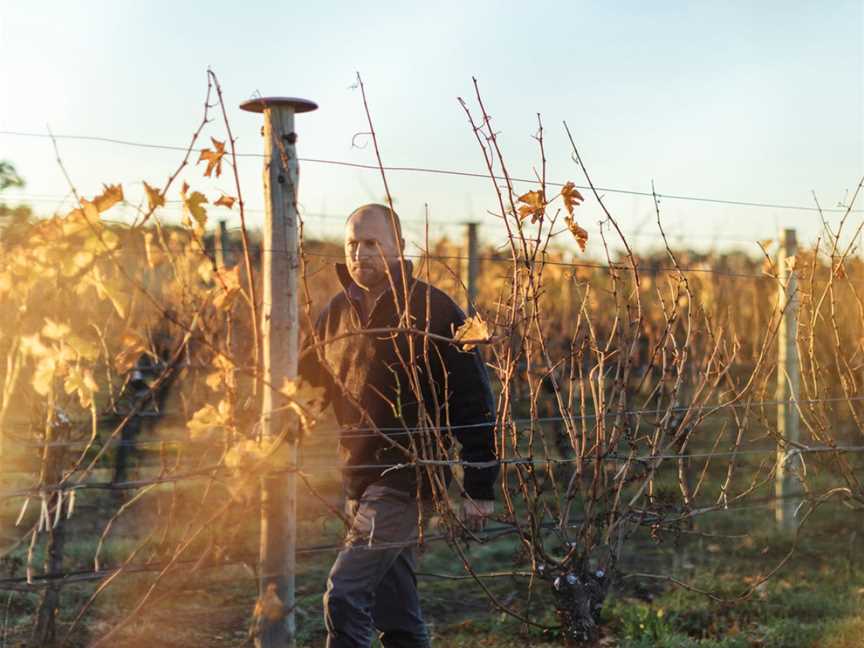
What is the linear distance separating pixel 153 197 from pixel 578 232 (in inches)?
45.2

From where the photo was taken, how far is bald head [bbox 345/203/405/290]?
136 inches

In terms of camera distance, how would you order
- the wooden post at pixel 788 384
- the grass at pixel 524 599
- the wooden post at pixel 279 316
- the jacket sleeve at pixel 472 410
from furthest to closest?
the wooden post at pixel 788 384 → the grass at pixel 524 599 → the jacket sleeve at pixel 472 410 → the wooden post at pixel 279 316

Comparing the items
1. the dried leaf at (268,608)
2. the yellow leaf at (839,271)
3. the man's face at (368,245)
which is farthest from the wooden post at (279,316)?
the yellow leaf at (839,271)

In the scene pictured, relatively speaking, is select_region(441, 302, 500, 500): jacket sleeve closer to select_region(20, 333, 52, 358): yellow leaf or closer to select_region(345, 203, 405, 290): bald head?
select_region(345, 203, 405, 290): bald head

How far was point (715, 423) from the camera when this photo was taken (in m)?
11.1

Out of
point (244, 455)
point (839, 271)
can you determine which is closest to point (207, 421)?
point (244, 455)

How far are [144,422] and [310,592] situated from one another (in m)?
4.19

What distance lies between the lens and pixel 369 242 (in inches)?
137

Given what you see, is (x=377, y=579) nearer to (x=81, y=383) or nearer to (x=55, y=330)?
(x=81, y=383)

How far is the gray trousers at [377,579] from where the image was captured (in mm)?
3209

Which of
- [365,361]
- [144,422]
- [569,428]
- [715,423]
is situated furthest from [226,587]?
[715,423]

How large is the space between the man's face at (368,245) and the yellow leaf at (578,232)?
0.68 meters

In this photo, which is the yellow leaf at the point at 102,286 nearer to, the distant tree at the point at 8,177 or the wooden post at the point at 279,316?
the wooden post at the point at 279,316

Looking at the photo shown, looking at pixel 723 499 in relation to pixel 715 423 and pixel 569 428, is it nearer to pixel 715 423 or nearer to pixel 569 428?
pixel 569 428
